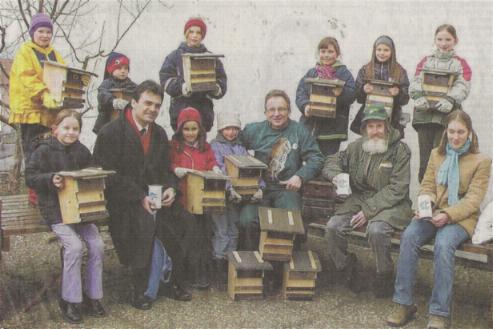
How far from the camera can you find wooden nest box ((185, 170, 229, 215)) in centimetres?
497

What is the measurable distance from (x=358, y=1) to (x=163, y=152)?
3256 millimetres

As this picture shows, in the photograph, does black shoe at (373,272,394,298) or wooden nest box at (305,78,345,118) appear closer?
black shoe at (373,272,394,298)

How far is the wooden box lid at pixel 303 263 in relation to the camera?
4.99m

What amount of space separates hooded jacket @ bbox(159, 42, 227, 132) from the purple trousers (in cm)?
167

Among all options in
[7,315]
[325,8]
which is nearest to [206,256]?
[7,315]

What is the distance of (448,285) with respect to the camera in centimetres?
439

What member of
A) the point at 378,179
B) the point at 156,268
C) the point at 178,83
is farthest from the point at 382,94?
the point at 156,268

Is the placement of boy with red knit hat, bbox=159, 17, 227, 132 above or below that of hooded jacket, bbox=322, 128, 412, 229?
above

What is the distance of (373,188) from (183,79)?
6.34 ft

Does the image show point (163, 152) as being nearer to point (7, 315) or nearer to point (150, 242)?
point (150, 242)

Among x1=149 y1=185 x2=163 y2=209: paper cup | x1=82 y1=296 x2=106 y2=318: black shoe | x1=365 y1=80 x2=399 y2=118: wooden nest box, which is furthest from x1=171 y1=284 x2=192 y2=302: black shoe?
x1=365 y1=80 x2=399 y2=118: wooden nest box

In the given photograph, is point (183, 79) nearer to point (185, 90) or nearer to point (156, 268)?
point (185, 90)

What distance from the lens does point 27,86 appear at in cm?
521

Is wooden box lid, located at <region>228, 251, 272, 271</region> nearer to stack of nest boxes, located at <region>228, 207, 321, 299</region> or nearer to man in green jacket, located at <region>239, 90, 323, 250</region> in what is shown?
stack of nest boxes, located at <region>228, 207, 321, 299</region>
